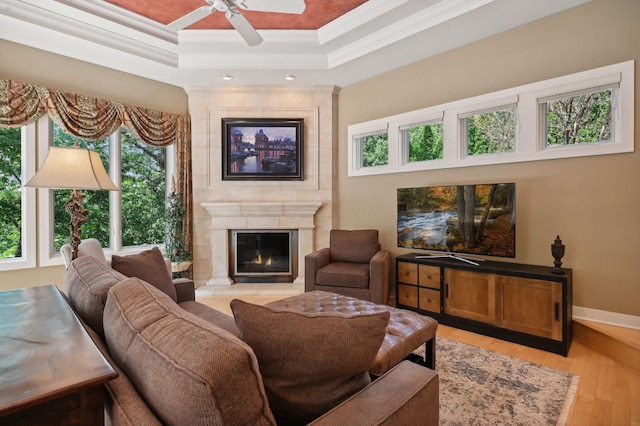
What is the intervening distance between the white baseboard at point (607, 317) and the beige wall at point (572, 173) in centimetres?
4

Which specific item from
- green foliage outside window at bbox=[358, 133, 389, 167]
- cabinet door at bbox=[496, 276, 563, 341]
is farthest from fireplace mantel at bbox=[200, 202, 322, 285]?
cabinet door at bbox=[496, 276, 563, 341]

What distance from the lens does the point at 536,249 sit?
2.92 meters

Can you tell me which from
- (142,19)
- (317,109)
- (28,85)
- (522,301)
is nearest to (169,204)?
(28,85)

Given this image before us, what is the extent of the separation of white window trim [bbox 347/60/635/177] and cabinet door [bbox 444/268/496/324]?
1230mm

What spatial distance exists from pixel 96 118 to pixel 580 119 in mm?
5201

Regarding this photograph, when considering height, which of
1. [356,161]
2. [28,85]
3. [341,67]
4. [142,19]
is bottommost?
[356,161]

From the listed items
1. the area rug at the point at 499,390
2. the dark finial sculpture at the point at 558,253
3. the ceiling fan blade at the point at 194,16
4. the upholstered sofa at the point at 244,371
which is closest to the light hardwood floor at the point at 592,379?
the area rug at the point at 499,390

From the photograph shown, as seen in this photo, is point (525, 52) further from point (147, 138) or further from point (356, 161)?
point (147, 138)

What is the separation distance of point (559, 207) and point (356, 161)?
2.46m

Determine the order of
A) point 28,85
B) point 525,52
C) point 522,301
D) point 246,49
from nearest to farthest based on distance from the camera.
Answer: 1. point 522,301
2. point 525,52
3. point 28,85
4. point 246,49

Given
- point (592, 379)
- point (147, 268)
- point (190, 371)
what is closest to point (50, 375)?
point (190, 371)

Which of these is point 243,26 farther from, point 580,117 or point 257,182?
point 580,117

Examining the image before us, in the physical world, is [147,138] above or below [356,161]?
above

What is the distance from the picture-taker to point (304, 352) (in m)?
0.86
